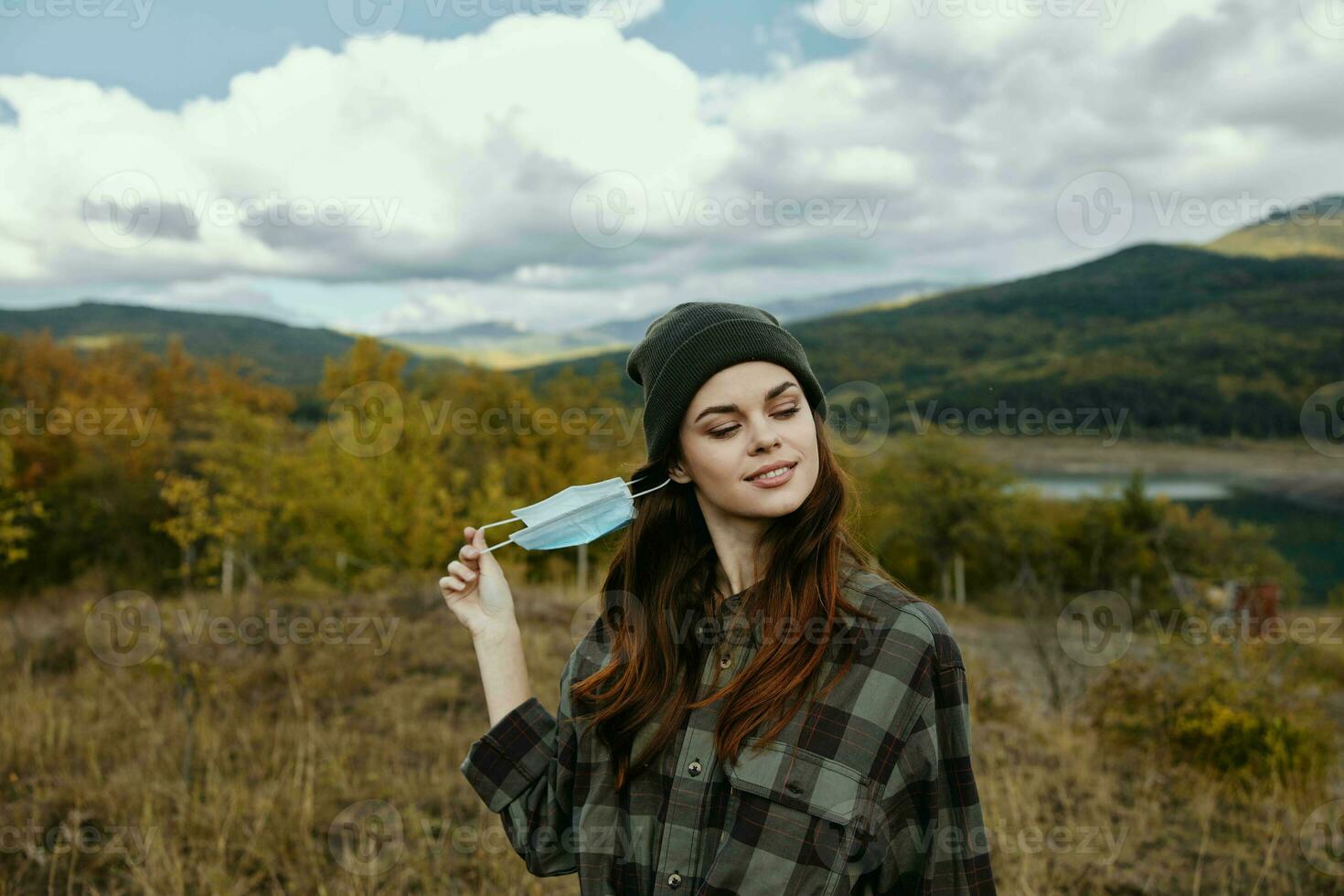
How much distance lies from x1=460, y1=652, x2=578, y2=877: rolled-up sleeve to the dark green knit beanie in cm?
63

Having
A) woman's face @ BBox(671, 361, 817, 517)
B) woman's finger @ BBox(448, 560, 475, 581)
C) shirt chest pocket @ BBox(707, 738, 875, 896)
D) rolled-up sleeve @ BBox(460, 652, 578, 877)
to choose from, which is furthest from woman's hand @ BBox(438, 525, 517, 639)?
shirt chest pocket @ BBox(707, 738, 875, 896)

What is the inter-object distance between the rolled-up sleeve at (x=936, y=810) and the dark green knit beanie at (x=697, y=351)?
0.70m

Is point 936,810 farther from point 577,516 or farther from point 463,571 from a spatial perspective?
point 463,571

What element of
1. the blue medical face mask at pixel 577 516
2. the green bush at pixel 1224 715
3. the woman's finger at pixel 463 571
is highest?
the blue medical face mask at pixel 577 516

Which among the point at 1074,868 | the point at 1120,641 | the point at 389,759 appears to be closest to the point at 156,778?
the point at 389,759

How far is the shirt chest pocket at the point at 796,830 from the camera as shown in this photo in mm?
1450

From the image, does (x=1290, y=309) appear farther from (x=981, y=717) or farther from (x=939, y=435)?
(x=981, y=717)

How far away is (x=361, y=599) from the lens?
10.1 meters

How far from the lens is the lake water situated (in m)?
55.2

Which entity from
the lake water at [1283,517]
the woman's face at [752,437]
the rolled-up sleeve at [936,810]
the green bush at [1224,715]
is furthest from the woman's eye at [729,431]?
the lake water at [1283,517]

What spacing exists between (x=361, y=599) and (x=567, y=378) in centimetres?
1618

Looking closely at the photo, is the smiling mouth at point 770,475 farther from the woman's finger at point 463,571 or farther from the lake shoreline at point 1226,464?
the lake shoreline at point 1226,464

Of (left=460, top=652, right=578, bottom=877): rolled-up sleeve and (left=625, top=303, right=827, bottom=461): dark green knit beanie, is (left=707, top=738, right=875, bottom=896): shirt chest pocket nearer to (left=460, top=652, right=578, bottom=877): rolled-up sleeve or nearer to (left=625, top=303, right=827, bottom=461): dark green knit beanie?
(left=460, top=652, right=578, bottom=877): rolled-up sleeve

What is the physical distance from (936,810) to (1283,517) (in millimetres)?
77928
